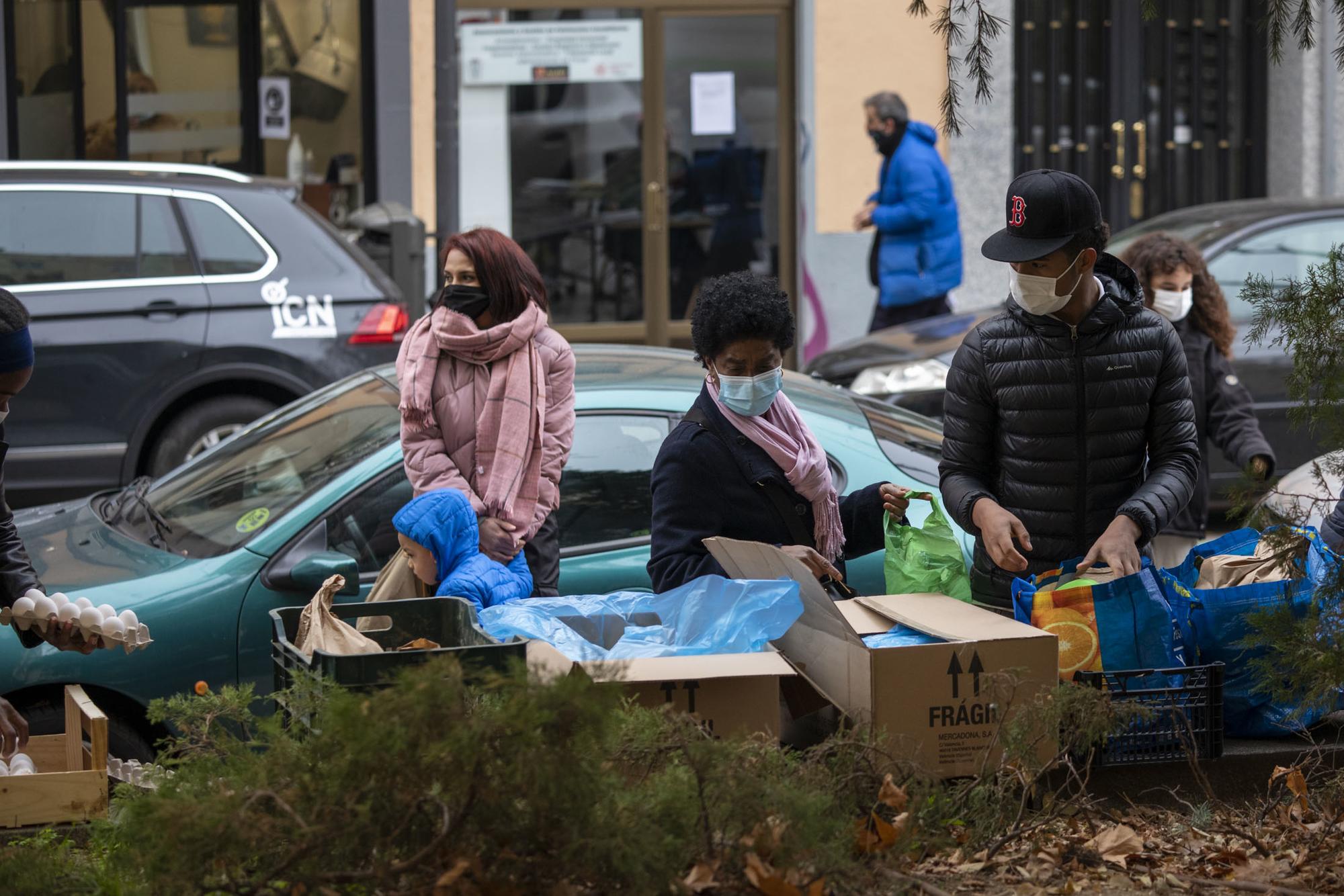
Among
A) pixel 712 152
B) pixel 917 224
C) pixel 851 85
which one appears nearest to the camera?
pixel 917 224

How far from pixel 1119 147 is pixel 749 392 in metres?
11.1

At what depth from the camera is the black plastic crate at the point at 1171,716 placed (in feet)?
10.1

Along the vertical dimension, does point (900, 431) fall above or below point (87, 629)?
above

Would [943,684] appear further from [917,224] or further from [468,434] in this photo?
[917,224]

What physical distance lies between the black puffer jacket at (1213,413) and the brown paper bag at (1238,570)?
2.17m

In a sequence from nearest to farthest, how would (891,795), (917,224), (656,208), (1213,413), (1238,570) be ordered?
(891,795)
(1238,570)
(1213,413)
(917,224)
(656,208)

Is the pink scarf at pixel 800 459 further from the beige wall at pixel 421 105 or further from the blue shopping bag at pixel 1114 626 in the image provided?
the beige wall at pixel 421 105

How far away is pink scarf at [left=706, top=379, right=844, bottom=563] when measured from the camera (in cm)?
376

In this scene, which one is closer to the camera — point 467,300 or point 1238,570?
point 1238,570

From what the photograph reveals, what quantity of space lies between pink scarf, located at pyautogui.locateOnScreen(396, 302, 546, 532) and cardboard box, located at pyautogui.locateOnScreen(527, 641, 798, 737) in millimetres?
1681

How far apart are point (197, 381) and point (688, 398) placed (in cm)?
388

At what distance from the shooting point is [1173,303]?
19.3 ft

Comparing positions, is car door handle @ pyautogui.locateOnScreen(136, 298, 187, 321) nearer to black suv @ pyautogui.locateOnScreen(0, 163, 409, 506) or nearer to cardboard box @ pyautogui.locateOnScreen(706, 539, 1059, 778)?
black suv @ pyautogui.locateOnScreen(0, 163, 409, 506)

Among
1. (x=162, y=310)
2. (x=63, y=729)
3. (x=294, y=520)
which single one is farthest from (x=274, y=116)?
(x=63, y=729)
